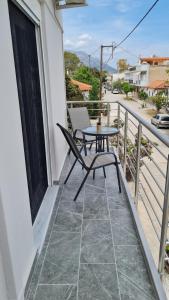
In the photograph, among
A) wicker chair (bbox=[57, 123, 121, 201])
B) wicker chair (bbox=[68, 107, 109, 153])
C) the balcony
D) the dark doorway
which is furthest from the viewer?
wicker chair (bbox=[68, 107, 109, 153])

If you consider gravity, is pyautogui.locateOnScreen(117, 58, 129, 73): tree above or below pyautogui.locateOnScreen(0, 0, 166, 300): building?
above

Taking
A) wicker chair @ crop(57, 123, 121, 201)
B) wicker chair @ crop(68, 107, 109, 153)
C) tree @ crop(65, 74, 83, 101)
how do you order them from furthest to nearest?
tree @ crop(65, 74, 83, 101) < wicker chair @ crop(68, 107, 109, 153) < wicker chair @ crop(57, 123, 121, 201)

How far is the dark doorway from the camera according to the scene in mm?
1745

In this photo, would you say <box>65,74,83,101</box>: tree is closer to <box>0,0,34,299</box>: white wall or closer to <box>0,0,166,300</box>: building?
<box>0,0,166,300</box>: building

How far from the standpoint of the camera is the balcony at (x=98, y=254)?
1460 millimetres

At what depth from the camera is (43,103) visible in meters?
2.59

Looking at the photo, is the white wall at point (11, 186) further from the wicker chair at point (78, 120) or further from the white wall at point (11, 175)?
the wicker chair at point (78, 120)

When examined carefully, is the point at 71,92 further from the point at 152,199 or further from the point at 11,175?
the point at 11,175

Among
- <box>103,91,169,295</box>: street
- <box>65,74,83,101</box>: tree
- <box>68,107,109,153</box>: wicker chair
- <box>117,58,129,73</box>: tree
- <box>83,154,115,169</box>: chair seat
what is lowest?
<box>103,91,169,295</box>: street

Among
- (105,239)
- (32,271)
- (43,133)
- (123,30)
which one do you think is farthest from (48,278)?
(123,30)

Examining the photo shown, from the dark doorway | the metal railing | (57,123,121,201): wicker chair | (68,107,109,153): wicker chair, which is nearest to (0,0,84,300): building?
the dark doorway

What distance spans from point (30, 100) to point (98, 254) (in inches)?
54.8

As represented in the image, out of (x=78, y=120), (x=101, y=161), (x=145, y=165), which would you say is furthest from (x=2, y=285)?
(x=78, y=120)

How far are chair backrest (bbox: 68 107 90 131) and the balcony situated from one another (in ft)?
5.73
